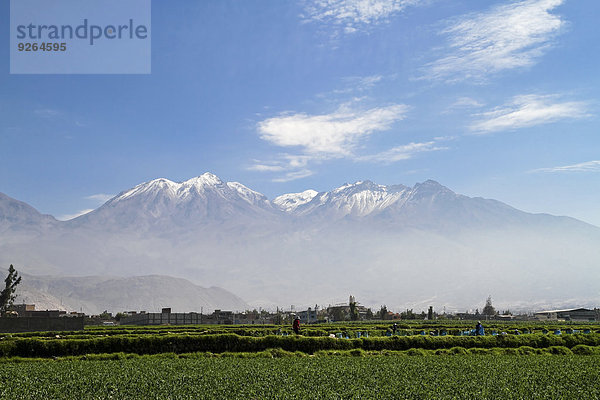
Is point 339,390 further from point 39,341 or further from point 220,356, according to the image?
point 39,341

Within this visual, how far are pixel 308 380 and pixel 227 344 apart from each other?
19.7 metres

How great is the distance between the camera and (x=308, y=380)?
28141 mm

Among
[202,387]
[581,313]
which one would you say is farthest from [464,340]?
[581,313]

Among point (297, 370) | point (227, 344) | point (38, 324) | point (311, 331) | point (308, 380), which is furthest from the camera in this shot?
point (38, 324)

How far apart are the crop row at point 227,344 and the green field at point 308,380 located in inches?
377

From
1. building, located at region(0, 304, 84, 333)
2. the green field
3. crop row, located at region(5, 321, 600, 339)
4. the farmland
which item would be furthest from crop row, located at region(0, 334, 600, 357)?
building, located at region(0, 304, 84, 333)

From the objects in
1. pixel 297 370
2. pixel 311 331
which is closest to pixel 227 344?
pixel 311 331

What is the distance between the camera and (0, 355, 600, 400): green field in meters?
24.6

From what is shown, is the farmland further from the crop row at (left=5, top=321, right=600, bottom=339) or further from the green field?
the crop row at (left=5, top=321, right=600, bottom=339)

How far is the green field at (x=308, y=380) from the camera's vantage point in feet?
80.6

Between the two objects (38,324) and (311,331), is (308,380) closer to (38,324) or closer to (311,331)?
(311,331)

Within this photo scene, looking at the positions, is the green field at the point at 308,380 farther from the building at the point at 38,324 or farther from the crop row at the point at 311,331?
the building at the point at 38,324

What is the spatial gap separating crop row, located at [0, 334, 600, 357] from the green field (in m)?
9.57

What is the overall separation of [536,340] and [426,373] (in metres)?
22.8
